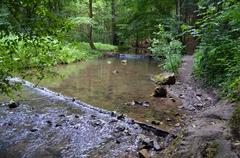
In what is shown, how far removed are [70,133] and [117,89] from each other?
14.1ft

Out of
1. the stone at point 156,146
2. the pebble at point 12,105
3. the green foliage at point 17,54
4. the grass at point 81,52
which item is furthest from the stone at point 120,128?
the grass at point 81,52

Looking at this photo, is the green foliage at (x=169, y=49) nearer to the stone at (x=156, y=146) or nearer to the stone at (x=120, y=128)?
the stone at (x=120, y=128)

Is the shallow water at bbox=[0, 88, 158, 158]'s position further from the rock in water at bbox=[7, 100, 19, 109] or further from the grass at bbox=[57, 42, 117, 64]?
the grass at bbox=[57, 42, 117, 64]

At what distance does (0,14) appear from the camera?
3986 millimetres

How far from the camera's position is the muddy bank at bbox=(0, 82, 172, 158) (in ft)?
18.5

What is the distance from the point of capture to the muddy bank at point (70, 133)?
564 cm

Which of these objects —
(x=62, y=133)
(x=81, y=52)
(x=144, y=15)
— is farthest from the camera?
(x=144, y=15)

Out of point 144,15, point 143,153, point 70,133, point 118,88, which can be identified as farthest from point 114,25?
point 143,153

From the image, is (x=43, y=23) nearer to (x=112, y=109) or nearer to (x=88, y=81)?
(x=112, y=109)

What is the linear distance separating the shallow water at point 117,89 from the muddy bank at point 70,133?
0.67 meters

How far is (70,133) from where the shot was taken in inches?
255

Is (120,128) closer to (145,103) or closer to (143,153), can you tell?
(143,153)

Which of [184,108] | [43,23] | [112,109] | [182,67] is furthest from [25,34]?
[182,67]

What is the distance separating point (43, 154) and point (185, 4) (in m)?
22.3
